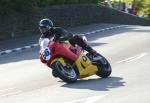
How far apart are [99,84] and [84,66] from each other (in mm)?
716

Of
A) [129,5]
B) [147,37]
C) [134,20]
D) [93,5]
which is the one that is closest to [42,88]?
[147,37]

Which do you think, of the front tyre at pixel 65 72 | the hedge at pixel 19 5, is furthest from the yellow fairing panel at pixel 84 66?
the hedge at pixel 19 5

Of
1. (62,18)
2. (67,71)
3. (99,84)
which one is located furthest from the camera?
(62,18)

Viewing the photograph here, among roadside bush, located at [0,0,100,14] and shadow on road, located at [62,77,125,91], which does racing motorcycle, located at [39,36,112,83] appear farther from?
roadside bush, located at [0,0,100,14]

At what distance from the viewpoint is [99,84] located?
12.9 m

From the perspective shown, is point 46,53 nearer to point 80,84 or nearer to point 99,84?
point 80,84

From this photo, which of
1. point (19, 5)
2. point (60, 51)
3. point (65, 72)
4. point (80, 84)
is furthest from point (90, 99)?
point (19, 5)

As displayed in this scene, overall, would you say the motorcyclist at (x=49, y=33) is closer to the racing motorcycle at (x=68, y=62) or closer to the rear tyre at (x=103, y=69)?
the racing motorcycle at (x=68, y=62)

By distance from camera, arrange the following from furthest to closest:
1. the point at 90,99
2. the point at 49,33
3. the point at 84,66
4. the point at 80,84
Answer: the point at 84,66
the point at 49,33
the point at 80,84
the point at 90,99

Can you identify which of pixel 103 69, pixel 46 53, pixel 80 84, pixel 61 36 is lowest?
pixel 80 84

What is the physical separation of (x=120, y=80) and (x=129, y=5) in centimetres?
4666

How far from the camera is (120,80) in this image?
1334 cm

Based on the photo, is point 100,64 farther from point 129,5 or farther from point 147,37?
point 129,5

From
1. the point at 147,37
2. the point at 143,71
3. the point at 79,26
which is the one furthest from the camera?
the point at 79,26
